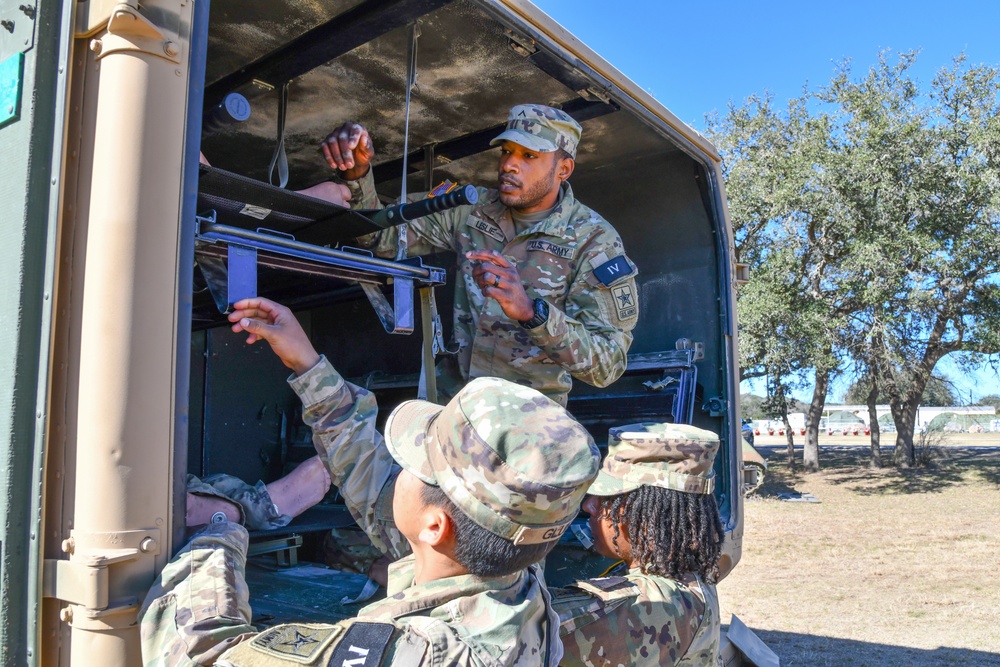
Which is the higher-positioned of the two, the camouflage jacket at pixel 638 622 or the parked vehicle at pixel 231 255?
the parked vehicle at pixel 231 255

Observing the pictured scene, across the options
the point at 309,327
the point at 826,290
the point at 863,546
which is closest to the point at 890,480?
the point at 826,290

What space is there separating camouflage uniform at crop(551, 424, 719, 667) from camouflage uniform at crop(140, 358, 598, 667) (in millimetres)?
375

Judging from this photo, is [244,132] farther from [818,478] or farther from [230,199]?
[818,478]

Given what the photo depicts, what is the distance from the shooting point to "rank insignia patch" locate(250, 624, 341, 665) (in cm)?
117

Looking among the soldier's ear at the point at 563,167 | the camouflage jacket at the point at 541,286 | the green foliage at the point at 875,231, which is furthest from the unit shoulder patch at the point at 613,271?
the green foliage at the point at 875,231

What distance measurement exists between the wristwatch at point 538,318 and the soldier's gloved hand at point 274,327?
700 millimetres

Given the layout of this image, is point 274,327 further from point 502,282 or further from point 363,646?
point 363,646

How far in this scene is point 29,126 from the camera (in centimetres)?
153

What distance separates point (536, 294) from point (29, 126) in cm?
157

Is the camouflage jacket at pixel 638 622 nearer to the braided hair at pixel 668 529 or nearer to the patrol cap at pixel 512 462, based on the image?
the braided hair at pixel 668 529

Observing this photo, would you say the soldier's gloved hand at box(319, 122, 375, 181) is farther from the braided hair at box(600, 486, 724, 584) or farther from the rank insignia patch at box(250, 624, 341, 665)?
the rank insignia patch at box(250, 624, 341, 665)

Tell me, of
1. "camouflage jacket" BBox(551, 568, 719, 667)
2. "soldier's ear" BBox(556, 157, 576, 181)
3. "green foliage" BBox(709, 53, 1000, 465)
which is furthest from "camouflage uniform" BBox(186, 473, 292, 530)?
"green foliage" BBox(709, 53, 1000, 465)

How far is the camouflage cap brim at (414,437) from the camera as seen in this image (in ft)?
4.41

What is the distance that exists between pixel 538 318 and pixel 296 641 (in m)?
1.25
